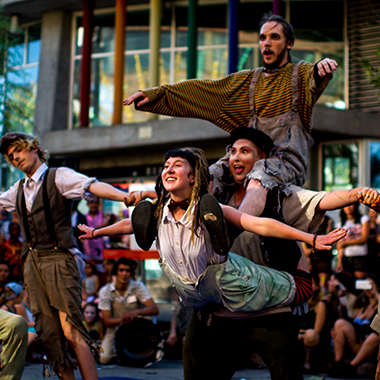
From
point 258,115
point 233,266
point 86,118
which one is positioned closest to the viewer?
point 233,266

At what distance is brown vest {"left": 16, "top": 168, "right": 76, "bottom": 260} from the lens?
443 centimetres

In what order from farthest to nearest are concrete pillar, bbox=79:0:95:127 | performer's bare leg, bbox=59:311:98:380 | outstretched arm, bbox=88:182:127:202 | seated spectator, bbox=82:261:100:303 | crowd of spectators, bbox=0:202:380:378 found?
concrete pillar, bbox=79:0:95:127 < seated spectator, bbox=82:261:100:303 < crowd of spectators, bbox=0:202:380:378 < performer's bare leg, bbox=59:311:98:380 < outstretched arm, bbox=88:182:127:202

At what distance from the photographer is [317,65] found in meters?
3.80

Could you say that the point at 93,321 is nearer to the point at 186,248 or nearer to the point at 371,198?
the point at 186,248

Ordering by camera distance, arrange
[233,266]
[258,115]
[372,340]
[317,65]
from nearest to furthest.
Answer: [233,266], [317,65], [258,115], [372,340]

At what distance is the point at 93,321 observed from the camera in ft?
25.5

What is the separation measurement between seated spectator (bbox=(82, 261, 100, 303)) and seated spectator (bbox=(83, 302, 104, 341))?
232 millimetres

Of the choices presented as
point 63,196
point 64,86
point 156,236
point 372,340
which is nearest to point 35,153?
point 63,196

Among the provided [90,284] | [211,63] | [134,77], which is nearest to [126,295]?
[90,284]

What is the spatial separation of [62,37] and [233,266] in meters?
13.1

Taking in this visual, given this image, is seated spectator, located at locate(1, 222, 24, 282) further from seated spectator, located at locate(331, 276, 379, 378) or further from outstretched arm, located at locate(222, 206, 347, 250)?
outstretched arm, located at locate(222, 206, 347, 250)

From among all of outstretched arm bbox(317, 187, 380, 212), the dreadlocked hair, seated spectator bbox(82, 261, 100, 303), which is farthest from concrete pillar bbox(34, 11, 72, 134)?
outstretched arm bbox(317, 187, 380, 212)

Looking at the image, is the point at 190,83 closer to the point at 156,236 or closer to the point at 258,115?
the point at 258,115

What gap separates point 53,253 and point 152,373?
103 inches
